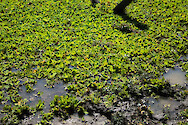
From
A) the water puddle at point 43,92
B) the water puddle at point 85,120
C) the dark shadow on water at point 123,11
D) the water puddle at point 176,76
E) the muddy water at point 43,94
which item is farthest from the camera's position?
the dark shadow on water at point 123,11

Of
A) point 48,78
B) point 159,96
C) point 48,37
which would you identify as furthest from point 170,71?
point 48,37

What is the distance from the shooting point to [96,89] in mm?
6043

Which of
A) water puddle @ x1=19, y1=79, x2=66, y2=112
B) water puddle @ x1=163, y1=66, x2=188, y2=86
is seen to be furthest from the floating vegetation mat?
water puddle @ x1=163, y1=66, x2=188, y2=86

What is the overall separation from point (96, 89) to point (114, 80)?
0.64m

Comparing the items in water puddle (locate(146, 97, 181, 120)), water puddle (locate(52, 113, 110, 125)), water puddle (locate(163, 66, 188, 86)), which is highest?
water puddle (locate(163, 66, 188, 86))

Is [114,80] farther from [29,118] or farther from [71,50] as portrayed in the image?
[29,118]

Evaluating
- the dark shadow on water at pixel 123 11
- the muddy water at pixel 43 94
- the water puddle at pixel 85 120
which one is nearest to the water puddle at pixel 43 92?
the muddy water at pixel 43 94

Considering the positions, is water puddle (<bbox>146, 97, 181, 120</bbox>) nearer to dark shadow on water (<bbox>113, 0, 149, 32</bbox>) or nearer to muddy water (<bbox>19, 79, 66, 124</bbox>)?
muddy water (<bbox>19, 79, 66, 124</bbox>)

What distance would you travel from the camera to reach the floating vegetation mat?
218 inches

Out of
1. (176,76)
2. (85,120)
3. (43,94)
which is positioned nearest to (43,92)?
(43,94)

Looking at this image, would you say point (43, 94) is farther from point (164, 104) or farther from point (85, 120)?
point (164, 104)

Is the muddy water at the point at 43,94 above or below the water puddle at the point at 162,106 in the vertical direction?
below

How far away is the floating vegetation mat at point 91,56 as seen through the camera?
18.1 feet

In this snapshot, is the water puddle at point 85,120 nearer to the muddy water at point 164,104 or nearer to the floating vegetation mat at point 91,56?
the floating vegetation mat at point 91,56
